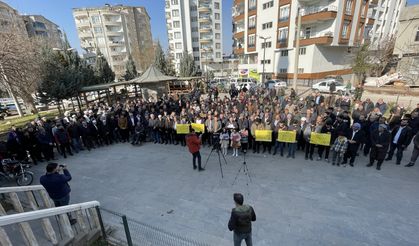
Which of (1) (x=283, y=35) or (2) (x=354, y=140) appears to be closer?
(2) (x=354, y=140)

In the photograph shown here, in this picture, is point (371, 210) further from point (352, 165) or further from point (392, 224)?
point (352, 165)

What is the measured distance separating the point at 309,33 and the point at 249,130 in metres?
30.4

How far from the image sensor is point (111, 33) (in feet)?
202

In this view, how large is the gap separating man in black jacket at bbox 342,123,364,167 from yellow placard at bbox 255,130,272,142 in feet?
9.87

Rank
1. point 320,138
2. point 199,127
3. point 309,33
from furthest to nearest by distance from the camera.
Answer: point 309,33, point 199,127, point 320,138

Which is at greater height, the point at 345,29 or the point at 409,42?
the point at 345,29

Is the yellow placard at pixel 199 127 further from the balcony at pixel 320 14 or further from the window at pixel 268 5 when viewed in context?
the window at pixel 268 5

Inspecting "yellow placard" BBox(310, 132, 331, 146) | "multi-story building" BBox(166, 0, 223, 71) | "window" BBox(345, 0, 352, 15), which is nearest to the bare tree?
"yellow placard" BBox(310, 132, 331, 146)

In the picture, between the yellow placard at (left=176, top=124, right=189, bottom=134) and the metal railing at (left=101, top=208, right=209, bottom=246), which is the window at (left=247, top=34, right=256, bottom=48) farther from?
the metal railing at (left=101, top=208, right=209, bottom=246)

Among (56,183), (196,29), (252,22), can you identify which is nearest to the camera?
(56,183)

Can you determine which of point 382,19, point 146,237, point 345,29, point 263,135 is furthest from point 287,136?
point 382,19

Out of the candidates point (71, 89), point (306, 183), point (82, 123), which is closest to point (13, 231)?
point (82, 123)

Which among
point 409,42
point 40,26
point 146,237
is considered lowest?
point 146,237

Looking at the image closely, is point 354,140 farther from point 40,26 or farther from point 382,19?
point 40,26
